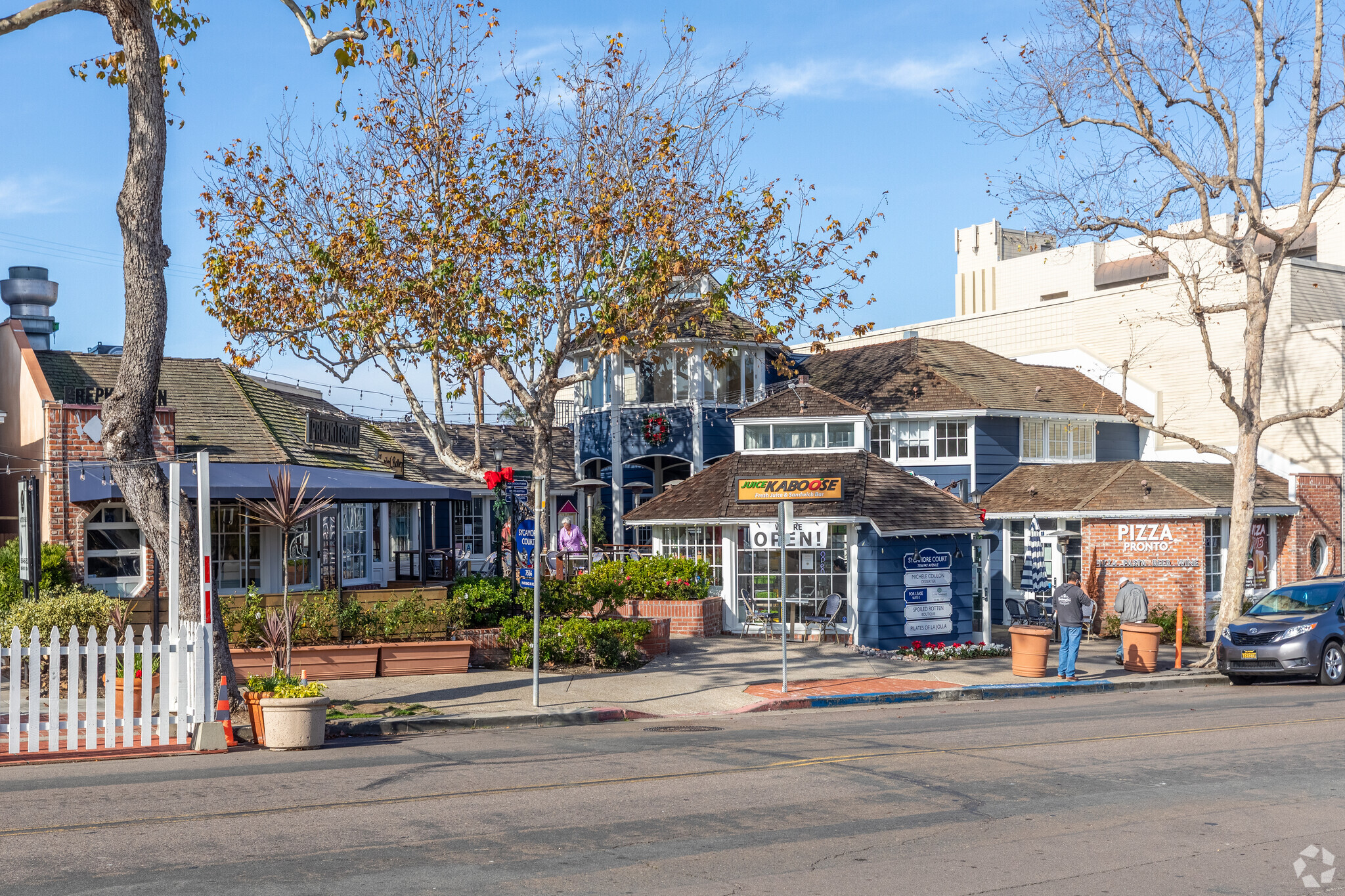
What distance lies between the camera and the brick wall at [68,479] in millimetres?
19859

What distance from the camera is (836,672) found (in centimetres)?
1941

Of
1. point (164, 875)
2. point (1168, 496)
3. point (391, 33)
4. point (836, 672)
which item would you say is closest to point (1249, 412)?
point (1168, 496)

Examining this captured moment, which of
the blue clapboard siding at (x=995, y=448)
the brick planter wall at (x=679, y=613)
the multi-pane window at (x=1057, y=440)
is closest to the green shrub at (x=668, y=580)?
the brick planter wall at (x=679, y=613)

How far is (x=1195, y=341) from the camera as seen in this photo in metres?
33.0

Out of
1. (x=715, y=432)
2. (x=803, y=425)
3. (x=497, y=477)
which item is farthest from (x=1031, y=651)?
(x=715, y=432)

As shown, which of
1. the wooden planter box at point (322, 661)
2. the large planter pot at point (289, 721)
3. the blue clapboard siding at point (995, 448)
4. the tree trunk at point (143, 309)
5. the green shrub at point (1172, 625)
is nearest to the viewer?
the large planter pot at point (289, 721)

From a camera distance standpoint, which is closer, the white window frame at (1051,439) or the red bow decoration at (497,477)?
the red bow decoration at (497,477)

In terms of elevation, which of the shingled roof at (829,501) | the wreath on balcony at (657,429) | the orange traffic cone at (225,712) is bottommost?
the orange traffic cone at (225,712)

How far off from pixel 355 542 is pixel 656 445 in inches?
382

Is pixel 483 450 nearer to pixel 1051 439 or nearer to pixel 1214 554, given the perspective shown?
pixel 1051 439

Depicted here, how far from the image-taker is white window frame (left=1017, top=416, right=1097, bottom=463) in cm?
3052

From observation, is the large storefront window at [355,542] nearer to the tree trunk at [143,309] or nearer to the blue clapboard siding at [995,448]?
the tree trunk at [143,309]

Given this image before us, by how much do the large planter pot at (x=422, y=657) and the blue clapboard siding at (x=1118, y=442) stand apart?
831 inches

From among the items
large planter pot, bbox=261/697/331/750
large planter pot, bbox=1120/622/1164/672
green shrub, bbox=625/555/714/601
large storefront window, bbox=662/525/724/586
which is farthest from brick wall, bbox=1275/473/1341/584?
large planter pot, bbox=261/697/331/750
